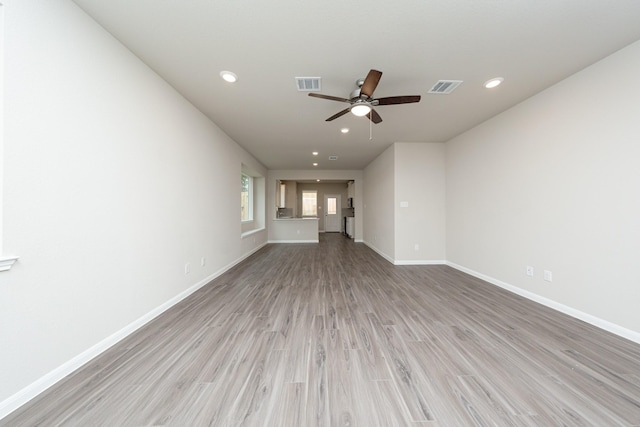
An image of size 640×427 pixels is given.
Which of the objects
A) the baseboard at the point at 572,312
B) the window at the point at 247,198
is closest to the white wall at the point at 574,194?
the baseboard at the point at 572,312

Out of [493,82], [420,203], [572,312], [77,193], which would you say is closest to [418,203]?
[420,203]

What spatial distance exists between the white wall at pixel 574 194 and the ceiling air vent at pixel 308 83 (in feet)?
8.98

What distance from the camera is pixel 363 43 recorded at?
1937 mm

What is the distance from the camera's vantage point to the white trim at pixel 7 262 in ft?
3.90

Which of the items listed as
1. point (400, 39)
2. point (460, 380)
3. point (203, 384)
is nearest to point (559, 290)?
point (460, 380)

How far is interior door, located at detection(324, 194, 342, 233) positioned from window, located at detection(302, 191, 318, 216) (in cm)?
51

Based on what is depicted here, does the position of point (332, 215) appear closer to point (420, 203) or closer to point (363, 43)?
point (420, 203)

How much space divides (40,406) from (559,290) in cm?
449

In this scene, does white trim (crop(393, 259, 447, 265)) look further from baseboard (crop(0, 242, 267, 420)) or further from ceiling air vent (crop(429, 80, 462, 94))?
baseboard (crop(0, 242, 267, 420))

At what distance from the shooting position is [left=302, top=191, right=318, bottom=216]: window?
1149 cm

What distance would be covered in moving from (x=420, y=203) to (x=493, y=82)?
2580mm

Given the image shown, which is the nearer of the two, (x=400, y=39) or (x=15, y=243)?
(x=15, y=243)

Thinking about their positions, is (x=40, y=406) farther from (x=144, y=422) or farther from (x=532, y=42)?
(x=532, y=42)

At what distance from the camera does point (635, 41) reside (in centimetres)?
194
